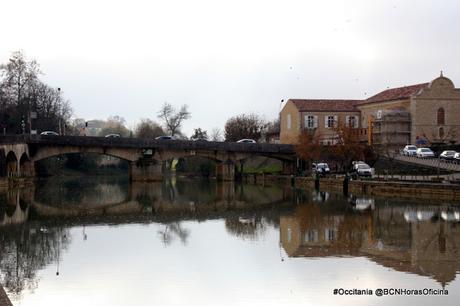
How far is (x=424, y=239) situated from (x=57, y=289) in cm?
1628

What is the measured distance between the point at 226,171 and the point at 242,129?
3629cm

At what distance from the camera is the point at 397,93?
89.9 metres

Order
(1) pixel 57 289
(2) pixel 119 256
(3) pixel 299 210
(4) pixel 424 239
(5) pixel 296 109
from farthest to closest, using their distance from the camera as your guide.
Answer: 1. (5) pixel 296 109
2. (3) pixel 299 210
3. (4) pixel 424 239
4. (2) pixel 119 256
5. (1) pixel 57 289

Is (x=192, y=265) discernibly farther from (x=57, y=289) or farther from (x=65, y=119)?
(x=65, y=119)

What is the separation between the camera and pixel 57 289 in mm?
19422

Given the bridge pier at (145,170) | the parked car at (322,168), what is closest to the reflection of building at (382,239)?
the parked car at (322,168)

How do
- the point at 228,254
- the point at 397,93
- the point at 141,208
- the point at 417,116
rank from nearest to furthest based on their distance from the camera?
the point at 228,254 < the point at 141,208 < the point at 417,116 < the point at 397,93

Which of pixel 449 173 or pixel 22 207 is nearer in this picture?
pixel 22 207

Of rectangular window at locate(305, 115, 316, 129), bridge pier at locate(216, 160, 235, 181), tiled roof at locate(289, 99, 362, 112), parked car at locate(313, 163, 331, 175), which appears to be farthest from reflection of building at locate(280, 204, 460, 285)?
tiled roof at locate(289, 99, 362, 112)

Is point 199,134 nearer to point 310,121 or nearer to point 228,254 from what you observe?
point 310,121

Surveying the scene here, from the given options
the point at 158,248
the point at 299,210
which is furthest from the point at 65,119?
the point at 158,248

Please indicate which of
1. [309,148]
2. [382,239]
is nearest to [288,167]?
[309,148]

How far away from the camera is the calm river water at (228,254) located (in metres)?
18.9

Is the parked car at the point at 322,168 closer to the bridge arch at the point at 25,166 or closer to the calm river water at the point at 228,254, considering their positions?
the calm river water at the point at 228,254
